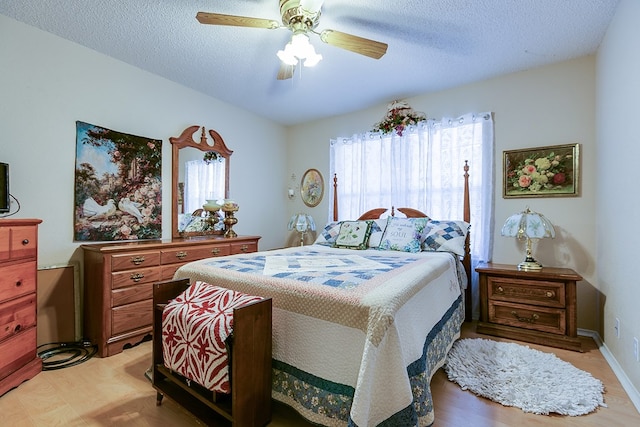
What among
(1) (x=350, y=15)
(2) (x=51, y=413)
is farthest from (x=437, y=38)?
(2) (x=51, y=413)

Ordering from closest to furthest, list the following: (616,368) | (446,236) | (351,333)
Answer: (351,333)
(616,368)
(446,236)

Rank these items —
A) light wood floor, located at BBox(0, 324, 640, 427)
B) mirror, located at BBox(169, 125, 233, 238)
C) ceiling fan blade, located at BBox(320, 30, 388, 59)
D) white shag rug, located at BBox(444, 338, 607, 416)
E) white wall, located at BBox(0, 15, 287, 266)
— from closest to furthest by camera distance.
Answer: light wood floor, located at BBox(0, 324, 640, 427), white shag rug, located at BBox(444, 338, 607, 416), ceiling fan blade, located at BBox(320, 30, 388, 59), white wall, located at BBox(0, 15, 287, 266), mirror, located at BBox(169, 125, 233, 238)

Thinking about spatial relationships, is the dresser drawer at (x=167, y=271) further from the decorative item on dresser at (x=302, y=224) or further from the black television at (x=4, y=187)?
the decorative item on dresser at (x=302, y=224)

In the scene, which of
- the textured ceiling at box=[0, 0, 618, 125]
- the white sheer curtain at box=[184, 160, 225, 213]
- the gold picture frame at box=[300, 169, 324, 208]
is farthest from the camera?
the gold picture frame at box=[300, 169, 324, 208]

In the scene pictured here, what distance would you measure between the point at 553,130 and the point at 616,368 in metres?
2.01

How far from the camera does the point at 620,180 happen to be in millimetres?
1948

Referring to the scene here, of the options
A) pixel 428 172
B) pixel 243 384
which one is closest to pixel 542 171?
pixel 428 172

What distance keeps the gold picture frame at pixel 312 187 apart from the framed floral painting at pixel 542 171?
2286 millimetres

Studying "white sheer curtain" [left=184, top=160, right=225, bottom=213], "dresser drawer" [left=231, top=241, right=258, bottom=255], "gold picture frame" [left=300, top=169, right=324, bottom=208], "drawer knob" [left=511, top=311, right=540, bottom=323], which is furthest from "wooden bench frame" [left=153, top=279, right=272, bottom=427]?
"gold picture frame" [left=300, top=169, right=324, bottom=208]

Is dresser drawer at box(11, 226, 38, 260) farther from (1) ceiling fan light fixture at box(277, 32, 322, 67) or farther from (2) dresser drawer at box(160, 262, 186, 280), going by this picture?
(1) ceiling fan light fixture at box(277, 32, 322, 67)

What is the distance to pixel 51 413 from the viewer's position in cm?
156

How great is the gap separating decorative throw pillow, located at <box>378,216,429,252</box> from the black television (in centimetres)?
295

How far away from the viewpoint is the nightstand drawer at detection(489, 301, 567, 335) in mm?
2396

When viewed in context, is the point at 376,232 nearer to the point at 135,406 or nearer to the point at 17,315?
the point at 135,406
